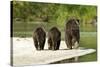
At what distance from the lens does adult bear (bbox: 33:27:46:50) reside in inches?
88.0

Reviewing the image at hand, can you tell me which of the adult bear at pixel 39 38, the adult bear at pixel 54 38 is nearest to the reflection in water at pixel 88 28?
the adult bear at pixel 54 38

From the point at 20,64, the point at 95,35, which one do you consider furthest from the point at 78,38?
the point at 20,64

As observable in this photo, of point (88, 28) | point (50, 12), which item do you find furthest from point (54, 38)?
point (88, 28)

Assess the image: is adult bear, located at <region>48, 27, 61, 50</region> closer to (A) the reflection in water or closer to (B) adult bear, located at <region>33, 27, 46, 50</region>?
(B) adult bear, located at <region>33, 27, 46, 50</region>

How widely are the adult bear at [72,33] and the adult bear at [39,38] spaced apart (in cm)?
32

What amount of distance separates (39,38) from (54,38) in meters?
0.20

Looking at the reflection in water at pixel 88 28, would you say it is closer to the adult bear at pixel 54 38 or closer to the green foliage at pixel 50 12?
the green foliage at pixel 50 12

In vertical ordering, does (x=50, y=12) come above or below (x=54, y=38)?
above

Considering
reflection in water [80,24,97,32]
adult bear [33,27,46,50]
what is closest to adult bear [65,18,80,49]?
reflection in water [80,24,97,32]

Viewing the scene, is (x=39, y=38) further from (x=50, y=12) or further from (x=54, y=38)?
(x=50, y=12)

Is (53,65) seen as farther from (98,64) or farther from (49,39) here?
(98,64)

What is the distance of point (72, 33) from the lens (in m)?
2.41

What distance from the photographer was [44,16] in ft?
7.48

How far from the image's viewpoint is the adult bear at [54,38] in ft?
7.55
